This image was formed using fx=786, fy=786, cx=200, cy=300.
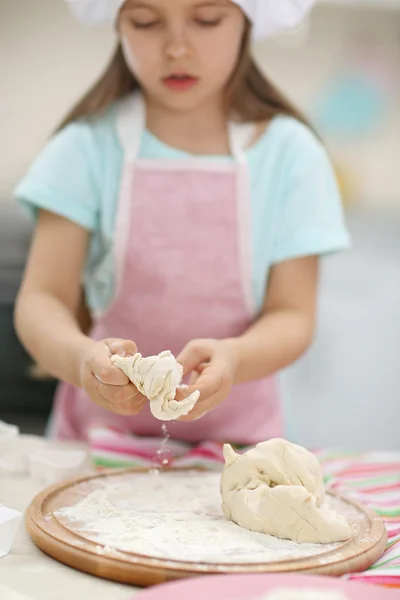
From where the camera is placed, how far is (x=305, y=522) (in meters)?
0.71

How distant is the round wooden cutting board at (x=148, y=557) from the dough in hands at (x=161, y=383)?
14 cm

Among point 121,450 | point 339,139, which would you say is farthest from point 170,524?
point 339,139

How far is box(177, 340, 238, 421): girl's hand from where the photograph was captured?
833 mm

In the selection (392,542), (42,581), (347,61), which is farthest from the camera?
(347,61)

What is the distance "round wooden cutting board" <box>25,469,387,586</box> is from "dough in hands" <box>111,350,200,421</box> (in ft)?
0.45

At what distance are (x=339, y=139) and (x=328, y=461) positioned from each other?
1.91 metres

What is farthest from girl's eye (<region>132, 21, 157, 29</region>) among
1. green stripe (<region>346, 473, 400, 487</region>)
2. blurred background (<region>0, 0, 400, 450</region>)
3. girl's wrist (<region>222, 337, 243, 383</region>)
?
blurred background (<region>0, 0, 400, 450</region>)

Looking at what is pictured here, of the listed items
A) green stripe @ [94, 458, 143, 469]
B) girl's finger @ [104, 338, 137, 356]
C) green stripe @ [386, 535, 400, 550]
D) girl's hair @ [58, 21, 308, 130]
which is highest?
girl's hair @ [58, 21, 308, 130]

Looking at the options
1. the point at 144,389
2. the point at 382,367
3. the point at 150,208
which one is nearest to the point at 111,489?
the point at 144,389

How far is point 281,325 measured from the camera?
1.09 meters

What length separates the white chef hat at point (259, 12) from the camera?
107 cm

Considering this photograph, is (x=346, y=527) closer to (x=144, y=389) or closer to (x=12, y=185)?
(x=144, y=389)

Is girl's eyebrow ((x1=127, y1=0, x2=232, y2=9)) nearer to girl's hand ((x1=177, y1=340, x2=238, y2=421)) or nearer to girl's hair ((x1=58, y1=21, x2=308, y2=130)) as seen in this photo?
girl's hair ((x1=58, y1=21, x2=308, y2=130))

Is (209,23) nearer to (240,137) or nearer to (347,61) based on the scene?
(240,137)
